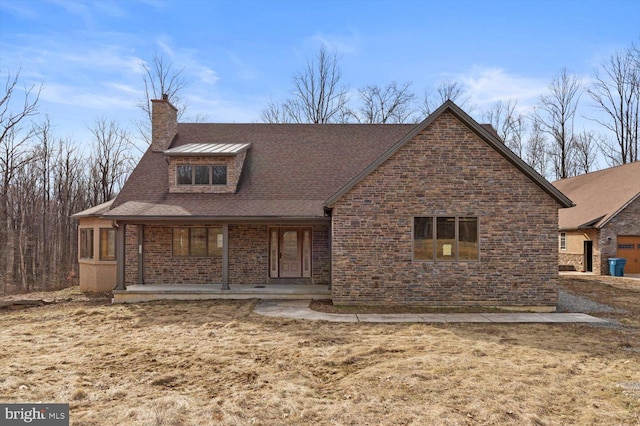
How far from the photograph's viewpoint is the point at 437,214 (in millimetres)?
11711

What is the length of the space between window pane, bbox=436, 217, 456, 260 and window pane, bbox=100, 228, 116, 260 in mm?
11747

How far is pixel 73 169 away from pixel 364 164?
85.7 ft

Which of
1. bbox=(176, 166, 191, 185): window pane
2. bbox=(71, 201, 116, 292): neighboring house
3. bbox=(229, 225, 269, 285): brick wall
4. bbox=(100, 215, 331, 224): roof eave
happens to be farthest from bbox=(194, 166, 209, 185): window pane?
bbox=(71, 201, 116, 292): neighboring house

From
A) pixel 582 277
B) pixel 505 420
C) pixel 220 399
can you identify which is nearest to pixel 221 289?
pixel 220 399

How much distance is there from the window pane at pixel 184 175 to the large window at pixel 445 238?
8279 millimetres

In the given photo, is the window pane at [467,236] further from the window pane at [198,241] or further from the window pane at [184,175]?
the window pane at [184,175]

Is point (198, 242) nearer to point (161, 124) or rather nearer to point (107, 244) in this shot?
point (107, 244)

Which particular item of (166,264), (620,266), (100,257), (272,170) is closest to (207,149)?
(272,170)

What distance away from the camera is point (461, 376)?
6.27 m

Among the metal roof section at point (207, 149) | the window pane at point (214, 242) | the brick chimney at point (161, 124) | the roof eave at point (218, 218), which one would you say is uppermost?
the brick chimney at point (161, 124)

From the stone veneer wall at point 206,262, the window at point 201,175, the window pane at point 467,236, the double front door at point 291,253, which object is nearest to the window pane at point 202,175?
the window at point 201,175

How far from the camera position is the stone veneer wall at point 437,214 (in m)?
11.6

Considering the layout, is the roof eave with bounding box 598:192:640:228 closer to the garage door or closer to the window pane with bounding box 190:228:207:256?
the garage door

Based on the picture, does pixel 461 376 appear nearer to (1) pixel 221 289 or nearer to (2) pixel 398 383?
(2) pixel 398 383
